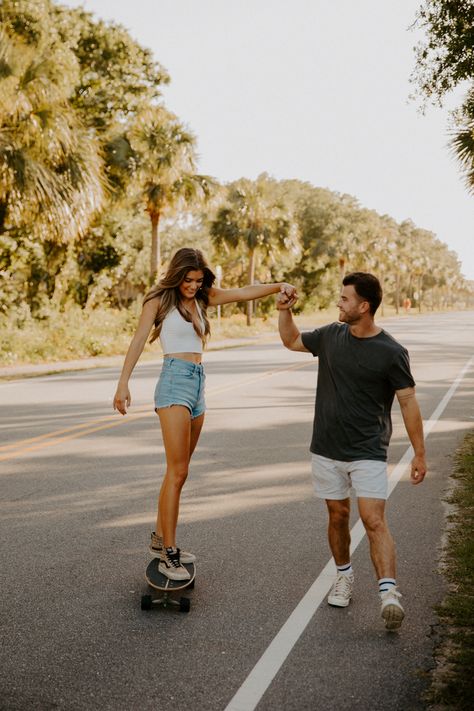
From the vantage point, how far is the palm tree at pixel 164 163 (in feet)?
93.4

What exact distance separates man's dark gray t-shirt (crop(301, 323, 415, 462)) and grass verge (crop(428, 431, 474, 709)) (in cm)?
94

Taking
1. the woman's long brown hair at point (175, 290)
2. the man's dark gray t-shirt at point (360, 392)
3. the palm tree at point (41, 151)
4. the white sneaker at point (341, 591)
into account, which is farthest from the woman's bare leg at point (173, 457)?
the palm tree at point (41, 151)

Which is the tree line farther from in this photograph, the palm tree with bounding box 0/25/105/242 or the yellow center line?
the yellow center line

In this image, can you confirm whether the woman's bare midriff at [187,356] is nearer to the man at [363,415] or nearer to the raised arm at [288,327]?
the raised arm at [288,327]

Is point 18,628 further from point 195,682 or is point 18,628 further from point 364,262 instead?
point 364,262

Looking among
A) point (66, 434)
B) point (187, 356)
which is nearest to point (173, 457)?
point (187, 356)

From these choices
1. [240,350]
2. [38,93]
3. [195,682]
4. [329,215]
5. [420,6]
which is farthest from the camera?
[329,215]

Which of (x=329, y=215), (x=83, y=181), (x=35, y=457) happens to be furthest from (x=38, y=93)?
(x=329, y=215)

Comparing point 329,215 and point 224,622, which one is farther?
point 329,215

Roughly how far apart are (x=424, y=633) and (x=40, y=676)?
1910 millimetres

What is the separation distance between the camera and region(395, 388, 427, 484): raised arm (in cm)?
436

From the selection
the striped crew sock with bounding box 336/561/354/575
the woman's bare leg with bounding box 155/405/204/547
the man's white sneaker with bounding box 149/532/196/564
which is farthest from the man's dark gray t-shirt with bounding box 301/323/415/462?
the man's white sneaker with bounding box 149/532/196/564

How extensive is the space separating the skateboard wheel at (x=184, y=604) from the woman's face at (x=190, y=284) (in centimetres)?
170

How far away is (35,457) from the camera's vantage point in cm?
890
